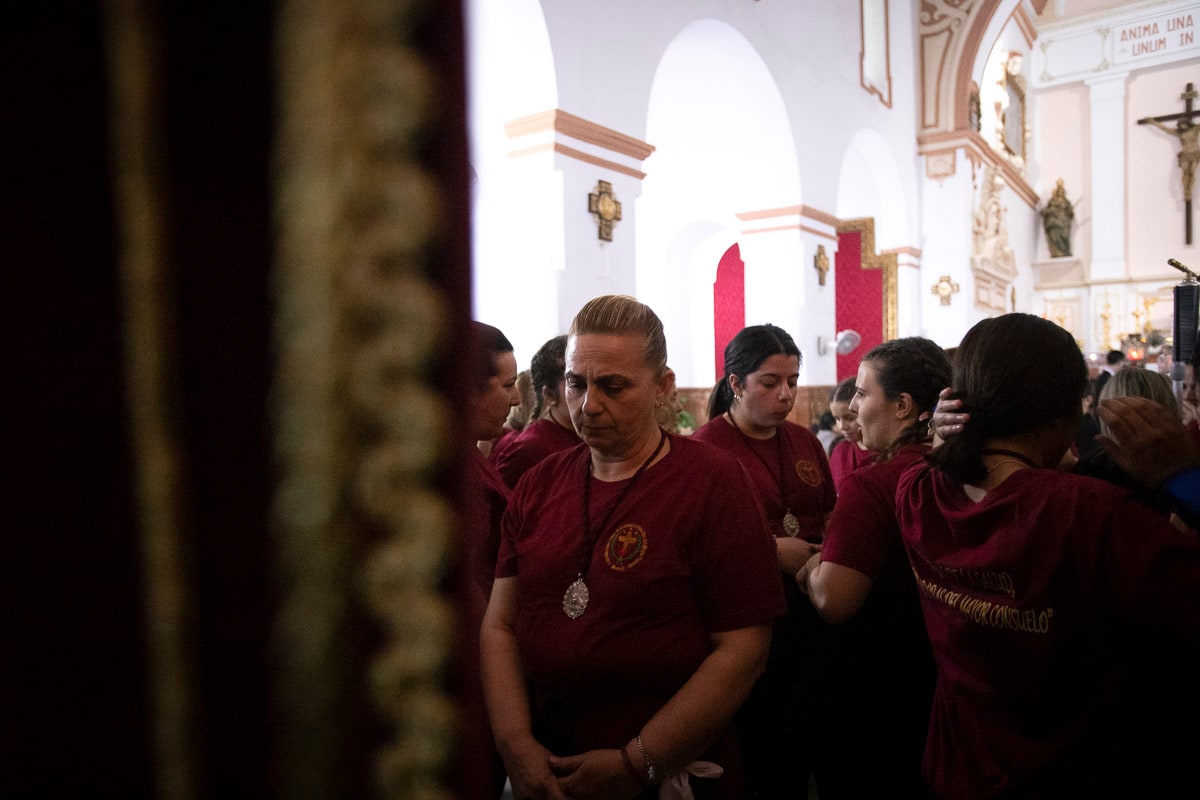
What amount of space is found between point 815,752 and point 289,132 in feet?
7.81

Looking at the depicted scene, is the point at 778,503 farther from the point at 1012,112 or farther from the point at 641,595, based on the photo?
the point at 1012,112

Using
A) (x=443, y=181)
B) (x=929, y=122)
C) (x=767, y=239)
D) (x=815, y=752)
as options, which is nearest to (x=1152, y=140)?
(x=929, y=122)

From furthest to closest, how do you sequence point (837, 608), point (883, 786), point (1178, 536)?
1. point (883, 786)
2. point (837, 608)
3. point (1178, 536)

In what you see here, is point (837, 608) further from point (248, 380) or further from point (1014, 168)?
point (1014, 168)

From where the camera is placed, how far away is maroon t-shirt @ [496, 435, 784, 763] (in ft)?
4.92

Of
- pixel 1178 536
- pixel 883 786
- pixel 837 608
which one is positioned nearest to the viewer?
pixel 1178 536

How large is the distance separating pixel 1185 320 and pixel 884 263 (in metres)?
9.55

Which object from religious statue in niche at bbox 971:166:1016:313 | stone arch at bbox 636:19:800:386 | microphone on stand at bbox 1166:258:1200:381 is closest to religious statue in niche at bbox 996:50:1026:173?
religious statue in niche at bbox 971:166:1016:313

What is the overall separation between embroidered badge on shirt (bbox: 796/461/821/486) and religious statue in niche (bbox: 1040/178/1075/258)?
17581mm

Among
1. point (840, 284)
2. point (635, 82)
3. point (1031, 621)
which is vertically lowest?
point (1031, 621)

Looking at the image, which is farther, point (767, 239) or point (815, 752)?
point (767, 239)

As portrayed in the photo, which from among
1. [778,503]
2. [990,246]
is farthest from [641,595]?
[990,246]

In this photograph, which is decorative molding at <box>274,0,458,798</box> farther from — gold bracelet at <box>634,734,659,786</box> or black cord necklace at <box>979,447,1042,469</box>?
black cord necklace at <box>979,447,1042,469</box>

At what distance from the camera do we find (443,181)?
11.1 inches
